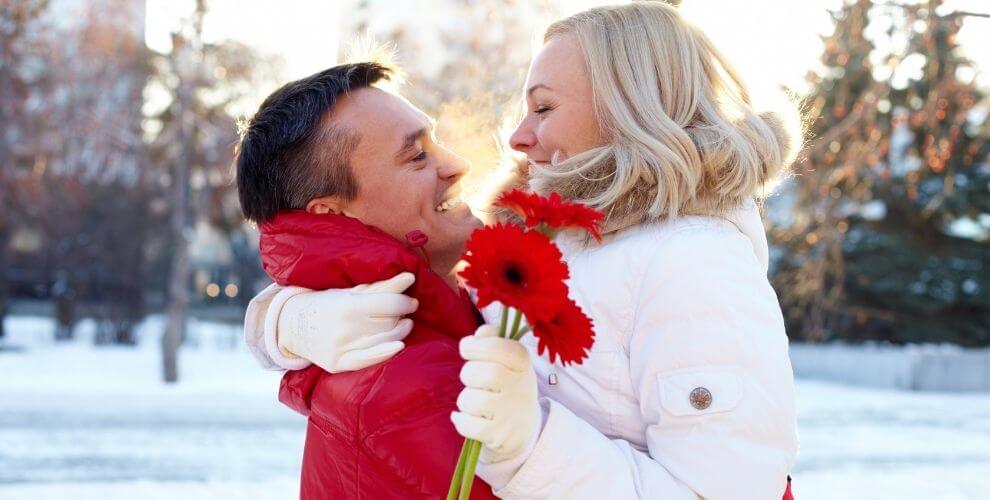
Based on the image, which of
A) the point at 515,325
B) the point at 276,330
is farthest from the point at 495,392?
the point at 276,330

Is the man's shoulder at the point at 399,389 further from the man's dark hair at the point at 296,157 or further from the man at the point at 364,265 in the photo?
the man's dark hair at the point at 296,157

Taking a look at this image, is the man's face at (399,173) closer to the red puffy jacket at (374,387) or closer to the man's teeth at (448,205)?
the man's teeth at (448,205)

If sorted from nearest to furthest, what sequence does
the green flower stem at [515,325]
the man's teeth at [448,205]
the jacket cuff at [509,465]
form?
the green flower stem at [515,325] → the jacket cuff at [509,465] → the man's teeth at [448,205]

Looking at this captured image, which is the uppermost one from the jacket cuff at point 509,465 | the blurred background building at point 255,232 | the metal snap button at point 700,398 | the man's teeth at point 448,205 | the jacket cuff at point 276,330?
the metal snap button at point 700,398

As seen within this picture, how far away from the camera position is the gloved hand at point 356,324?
5.83 feet

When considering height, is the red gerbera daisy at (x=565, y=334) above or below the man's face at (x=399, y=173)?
above

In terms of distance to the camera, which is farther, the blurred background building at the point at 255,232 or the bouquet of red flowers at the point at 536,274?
the blurred background building at the point at 255,232

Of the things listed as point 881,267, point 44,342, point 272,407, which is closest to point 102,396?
point 272,407

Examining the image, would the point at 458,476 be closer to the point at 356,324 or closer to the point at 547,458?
the point at 547,458

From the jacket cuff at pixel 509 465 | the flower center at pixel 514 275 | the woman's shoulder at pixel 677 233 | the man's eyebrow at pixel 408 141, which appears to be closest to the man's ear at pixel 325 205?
the man's eyebrow at pixel 408 141

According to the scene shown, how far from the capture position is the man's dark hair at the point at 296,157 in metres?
2.15

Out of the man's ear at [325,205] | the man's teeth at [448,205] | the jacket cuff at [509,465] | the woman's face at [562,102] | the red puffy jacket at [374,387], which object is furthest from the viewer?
the man's teeth at [448,205]

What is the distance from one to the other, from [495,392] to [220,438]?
9257 mm

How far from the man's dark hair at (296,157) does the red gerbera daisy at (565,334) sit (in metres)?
1.01
